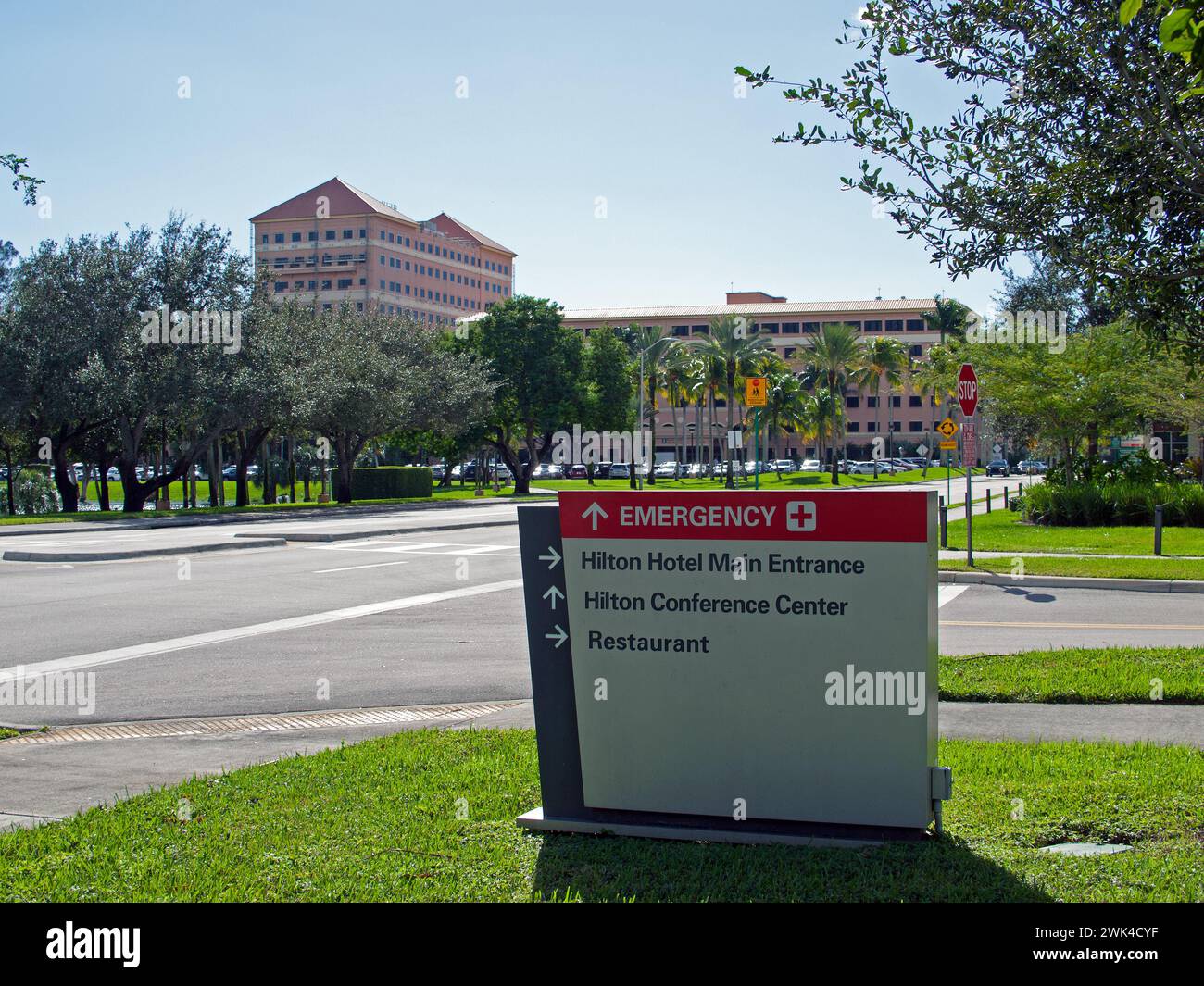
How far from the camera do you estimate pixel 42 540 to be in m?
26.5

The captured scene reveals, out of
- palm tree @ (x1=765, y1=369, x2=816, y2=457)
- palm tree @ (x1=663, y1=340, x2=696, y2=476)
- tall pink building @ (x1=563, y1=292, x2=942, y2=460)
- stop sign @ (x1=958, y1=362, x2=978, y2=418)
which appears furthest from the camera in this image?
tall pink building @ (x1=563, y1=292, x2=942, y2=460)

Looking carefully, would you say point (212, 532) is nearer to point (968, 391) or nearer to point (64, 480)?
point (968, 391)

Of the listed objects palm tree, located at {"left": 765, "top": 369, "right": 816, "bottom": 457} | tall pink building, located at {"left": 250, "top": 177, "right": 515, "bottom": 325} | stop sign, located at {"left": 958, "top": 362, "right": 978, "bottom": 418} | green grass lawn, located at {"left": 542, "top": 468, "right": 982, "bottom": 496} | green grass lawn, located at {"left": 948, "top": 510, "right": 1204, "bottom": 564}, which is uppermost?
tall pink building, located at {"left": 250, "top": 177, "right": 515, "bottom": 325}

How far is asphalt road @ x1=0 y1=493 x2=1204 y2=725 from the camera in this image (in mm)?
9219

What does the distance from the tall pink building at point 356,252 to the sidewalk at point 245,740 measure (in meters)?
117

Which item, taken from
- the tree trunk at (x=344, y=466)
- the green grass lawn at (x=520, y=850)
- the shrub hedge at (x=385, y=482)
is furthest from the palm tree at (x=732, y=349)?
the green grass lawn at (x=520, y=850)

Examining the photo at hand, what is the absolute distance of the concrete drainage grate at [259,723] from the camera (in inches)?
305

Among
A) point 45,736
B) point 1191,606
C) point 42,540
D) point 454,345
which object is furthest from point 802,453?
point 45,736

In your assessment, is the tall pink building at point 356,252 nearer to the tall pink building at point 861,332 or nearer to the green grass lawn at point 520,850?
the tall pink building at point 861,332

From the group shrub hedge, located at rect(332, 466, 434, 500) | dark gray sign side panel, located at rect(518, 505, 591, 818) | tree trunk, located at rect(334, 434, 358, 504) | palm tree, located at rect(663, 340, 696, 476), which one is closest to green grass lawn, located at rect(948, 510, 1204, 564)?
dark gray sign side panel, located at rect(518, 505, 591, 818)

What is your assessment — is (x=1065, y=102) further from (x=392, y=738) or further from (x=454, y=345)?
(x=454, y=345)

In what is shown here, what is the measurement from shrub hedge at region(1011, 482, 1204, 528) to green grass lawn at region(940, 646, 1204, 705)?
1736 centimetres

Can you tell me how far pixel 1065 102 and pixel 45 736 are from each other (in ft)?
24.9

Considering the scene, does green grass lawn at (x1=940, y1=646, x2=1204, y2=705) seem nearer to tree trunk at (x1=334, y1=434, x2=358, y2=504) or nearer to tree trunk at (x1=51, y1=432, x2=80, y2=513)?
tree trunk at (x1=51, y1=432, x2=80, y2=513)
